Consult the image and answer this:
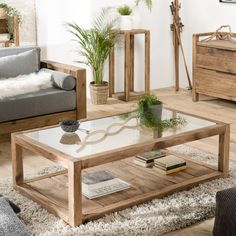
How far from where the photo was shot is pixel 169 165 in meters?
3.77

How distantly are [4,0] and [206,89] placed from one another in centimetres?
265

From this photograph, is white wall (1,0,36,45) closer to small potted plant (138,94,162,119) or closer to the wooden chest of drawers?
the wooden chest of drawers

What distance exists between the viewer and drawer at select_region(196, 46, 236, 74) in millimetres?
5750

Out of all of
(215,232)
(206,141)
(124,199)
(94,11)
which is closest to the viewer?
(215,232)

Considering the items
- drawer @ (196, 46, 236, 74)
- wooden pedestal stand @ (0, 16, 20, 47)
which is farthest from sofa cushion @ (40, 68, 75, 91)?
wooden pedestal stand @ (0, 16, 20, 47)

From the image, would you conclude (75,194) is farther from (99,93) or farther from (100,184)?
(99,93)

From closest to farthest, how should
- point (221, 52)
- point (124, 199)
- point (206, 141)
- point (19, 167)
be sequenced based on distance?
point (124, 199) → point (19, 167) → point (206, 141) → point (221, 52)

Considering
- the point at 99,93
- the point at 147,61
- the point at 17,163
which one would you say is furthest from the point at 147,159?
the point at 147,61

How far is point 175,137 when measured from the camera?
3.51 m

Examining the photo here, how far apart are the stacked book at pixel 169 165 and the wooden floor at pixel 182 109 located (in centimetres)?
57

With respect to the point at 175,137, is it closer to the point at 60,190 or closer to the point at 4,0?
the point at 60,190

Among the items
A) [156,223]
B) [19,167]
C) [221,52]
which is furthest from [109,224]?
[221,52]

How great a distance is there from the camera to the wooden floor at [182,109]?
4199mm

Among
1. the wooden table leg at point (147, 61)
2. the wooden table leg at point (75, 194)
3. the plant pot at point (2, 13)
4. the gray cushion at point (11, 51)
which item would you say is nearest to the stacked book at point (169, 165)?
the wooden table leg at point (75, 194)
